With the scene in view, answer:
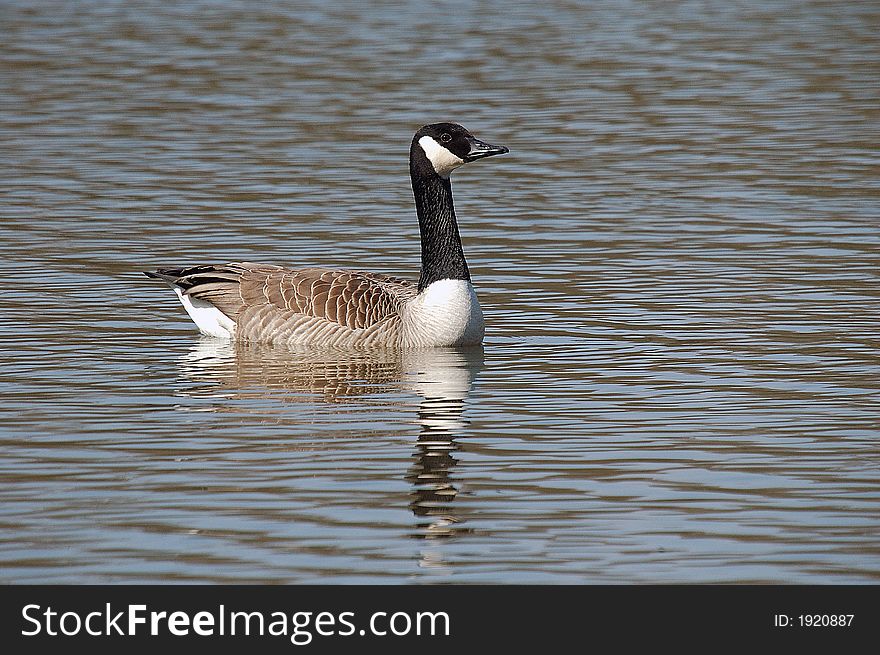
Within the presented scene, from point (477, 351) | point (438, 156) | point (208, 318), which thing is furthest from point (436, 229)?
point (208, 318)

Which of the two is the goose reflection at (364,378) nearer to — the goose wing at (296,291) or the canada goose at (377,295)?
the canada goose at (377,295)

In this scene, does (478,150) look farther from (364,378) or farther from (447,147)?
(364,378)

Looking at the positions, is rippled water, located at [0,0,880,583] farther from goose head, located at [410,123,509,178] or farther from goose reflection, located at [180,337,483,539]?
goose head, located at [410,123,509,178]

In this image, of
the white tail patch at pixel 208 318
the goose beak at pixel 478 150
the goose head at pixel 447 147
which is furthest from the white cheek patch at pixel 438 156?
the white tail patch at pixel 208 318

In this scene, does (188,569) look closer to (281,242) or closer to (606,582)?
A: (606,582)

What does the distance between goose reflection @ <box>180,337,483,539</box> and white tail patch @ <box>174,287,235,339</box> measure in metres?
0.10

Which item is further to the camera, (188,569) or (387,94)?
(387,94)

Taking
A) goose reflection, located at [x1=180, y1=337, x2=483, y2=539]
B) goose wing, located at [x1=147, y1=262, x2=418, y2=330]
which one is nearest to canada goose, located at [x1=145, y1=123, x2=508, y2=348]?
goose wing, located at [x1=147, y1=262, x2=418, y2=330]

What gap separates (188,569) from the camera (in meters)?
9.74

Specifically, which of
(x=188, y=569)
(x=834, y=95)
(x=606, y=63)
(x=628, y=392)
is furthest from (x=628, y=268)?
(x=606, y=63)

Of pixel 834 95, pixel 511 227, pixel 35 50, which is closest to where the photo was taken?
pixel 511 227

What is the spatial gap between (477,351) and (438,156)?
1.92 m

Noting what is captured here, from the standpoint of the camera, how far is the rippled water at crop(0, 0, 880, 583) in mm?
10453

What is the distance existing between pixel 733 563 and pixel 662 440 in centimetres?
294
